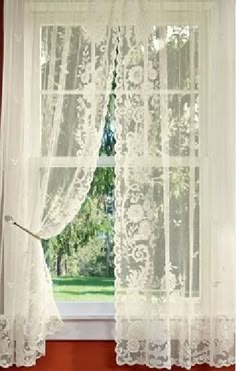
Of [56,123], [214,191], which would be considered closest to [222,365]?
[214,191]

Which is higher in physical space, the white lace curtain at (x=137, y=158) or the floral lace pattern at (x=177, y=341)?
the white lace curtain at (x=137, y=158)

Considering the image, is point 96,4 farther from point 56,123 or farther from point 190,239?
point 190,239

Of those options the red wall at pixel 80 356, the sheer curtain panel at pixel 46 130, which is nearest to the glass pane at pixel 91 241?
the sheer curtain panel at pixel 46 130

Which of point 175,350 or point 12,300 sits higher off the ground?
point 12,300

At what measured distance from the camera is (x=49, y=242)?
3125 millimetres

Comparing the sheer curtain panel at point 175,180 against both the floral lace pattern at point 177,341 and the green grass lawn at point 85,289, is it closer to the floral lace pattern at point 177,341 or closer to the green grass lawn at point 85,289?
the floral lace pattern at point 177,341

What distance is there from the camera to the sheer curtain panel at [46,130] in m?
3.02

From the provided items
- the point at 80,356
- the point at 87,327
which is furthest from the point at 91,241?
the point at 80,356

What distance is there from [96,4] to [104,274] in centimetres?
128

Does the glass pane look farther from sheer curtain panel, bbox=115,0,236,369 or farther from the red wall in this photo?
the red wall

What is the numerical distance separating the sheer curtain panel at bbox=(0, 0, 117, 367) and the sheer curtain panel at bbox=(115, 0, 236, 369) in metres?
0.13

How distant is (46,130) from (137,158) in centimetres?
44

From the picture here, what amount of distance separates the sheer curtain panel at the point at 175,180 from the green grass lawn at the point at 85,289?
17 cm

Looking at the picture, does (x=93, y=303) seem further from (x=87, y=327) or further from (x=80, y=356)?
(x=80, y=356)
